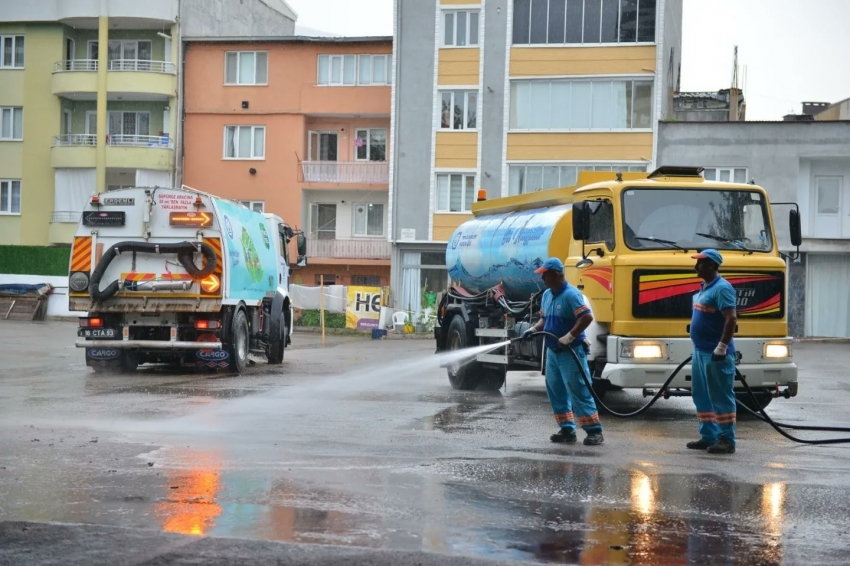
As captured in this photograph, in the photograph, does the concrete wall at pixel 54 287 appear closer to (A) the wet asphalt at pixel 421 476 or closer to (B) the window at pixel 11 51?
(B) the window at pixel 11 51

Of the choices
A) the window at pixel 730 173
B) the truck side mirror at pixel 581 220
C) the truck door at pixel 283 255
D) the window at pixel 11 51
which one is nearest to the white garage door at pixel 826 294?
the window at pixel 730 173

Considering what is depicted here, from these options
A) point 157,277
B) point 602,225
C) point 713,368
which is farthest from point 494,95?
point 713,368

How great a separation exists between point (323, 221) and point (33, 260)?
12106 mm

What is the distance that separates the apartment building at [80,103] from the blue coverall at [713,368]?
40116 millimetres

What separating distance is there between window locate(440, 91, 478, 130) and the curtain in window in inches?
207

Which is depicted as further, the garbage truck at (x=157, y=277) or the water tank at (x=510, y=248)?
the garbage truck at (x=157, y=277)

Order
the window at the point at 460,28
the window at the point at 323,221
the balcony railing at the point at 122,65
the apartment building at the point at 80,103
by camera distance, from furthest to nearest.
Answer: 1. the window at the point at 323,221
2. the balcony railing at the point at 122,65
3. the apartment building at the point at 80,103
4. the window at the point at 460,28

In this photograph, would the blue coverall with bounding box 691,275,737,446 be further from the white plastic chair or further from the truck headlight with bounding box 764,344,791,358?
the white plastic chair

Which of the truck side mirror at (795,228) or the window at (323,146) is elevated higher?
the window at (323,146)

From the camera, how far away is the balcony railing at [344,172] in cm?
4853

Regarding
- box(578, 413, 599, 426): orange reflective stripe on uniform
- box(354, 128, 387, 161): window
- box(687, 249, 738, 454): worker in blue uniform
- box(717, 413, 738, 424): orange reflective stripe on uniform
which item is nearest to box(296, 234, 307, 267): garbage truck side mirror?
box(578, 413, 599, 426): orange reflective stripe on uniform

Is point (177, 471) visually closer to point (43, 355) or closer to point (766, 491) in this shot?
point (766, 491)

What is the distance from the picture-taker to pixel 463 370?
17828 millimetres

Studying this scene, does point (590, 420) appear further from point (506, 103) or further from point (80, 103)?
point (80, 103)
